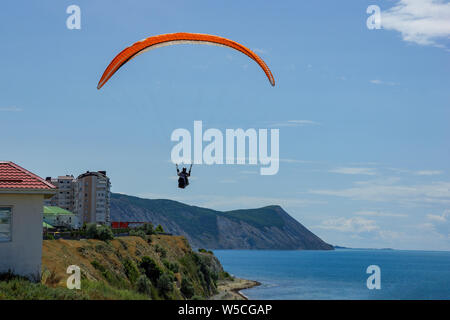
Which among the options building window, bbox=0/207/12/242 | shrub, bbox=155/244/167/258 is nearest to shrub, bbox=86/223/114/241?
shrub, bbox=155/244/167/258

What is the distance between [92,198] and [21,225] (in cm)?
15500

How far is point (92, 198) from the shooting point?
173 meters

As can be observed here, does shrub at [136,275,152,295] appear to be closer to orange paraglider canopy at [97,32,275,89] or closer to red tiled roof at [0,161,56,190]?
red tiled roof at [0,161,56,190]

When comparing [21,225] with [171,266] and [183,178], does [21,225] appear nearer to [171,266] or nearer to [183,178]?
[183,178]

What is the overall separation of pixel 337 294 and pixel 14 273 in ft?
534

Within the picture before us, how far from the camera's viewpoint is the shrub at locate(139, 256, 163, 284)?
7600 cm

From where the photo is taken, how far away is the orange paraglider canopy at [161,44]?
25516mm

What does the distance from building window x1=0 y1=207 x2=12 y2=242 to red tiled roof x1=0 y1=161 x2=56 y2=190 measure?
0.98 m

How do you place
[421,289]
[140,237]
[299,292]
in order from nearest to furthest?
[140,237] < [299,292] < [421,289]

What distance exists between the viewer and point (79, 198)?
175 m

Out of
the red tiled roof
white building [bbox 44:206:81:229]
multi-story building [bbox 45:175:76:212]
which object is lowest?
white building [bbox 44:206:81:229]

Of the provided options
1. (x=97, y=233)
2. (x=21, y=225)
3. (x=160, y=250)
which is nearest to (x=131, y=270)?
(x=97, y=233)
